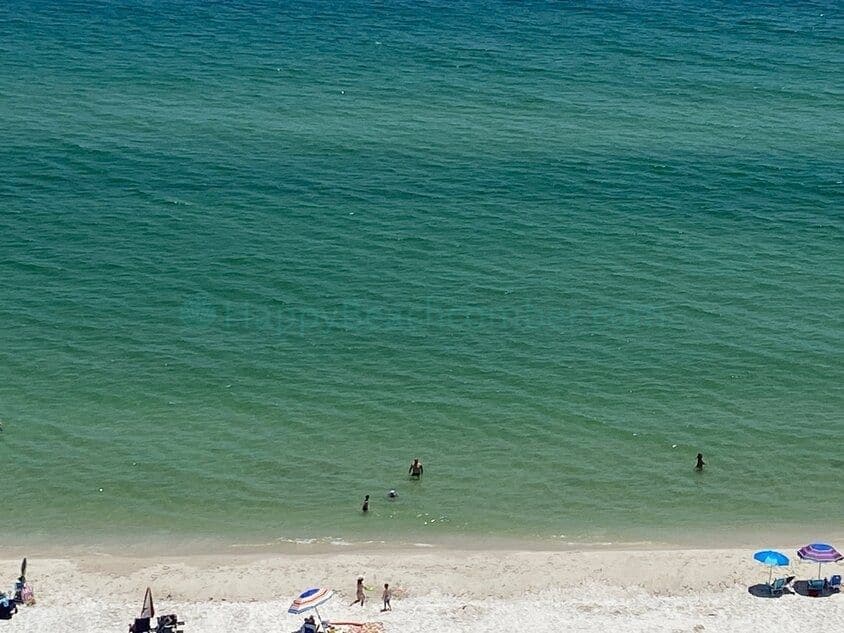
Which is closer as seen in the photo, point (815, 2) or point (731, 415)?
point (731, 415)

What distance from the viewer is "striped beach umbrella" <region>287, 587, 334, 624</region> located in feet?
160

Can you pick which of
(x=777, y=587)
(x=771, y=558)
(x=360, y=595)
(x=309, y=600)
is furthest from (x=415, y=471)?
(x=777, y=587)


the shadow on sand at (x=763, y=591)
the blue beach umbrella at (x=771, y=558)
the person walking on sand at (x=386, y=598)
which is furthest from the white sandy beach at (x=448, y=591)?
the blue beach umbrella at (x=771, y=558)

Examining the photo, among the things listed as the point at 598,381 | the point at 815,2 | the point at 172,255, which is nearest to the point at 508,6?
the point at 815,2

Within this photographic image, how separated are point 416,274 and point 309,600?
115ft

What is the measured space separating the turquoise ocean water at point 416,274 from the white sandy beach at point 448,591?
297 centimetres

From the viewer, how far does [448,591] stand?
52375 mm

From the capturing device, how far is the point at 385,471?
2450 inches

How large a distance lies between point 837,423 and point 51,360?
140 ft

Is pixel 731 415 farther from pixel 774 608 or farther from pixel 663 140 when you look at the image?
pixel 663 140

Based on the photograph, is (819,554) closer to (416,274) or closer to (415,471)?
(415,471)

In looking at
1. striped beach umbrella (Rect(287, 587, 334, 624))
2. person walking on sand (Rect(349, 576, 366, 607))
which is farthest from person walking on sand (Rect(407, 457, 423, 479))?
striped beach umbrella (Rect(287, 587, 334, 624))

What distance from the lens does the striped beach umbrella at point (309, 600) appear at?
48.7 metres

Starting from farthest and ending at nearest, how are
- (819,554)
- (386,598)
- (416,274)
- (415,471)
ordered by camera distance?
(416,274), (415,471), (819,554), (386,598)
